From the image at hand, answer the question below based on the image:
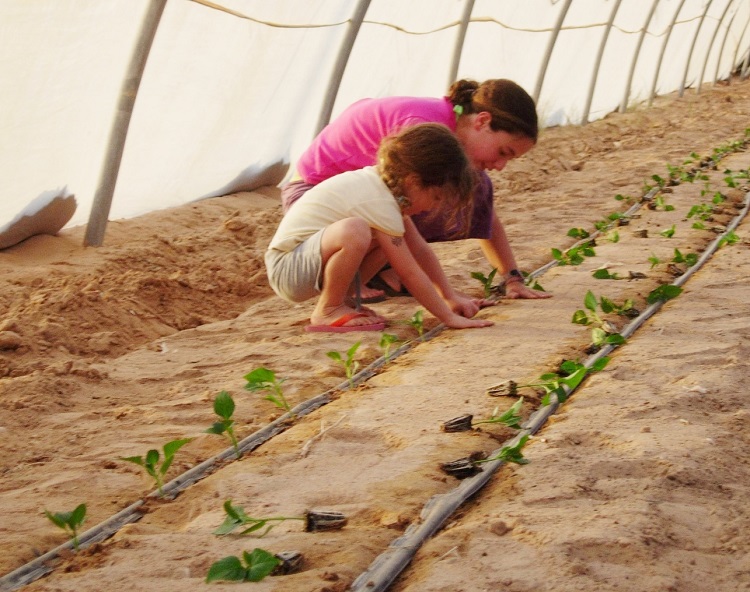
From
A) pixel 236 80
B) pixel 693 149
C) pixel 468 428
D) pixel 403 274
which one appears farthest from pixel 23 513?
pixel 693 149

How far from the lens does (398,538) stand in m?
1.99

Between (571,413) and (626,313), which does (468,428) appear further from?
(626,313)

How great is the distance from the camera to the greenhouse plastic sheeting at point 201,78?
482 centimetres

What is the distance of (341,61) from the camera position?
274 inches

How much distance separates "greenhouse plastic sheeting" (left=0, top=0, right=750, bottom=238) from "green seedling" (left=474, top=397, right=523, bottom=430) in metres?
3.12

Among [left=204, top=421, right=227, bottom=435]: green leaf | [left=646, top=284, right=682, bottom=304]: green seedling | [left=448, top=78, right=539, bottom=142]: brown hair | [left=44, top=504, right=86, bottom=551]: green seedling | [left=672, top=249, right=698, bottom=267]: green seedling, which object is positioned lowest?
[left=672, top=249, right=698, bottom=267]: green seedling

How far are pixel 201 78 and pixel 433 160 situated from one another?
3011 millimetres

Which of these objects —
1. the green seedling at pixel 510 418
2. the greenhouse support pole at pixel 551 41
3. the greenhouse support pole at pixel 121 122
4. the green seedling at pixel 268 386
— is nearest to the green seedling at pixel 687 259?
the green seedling at pixel 510 418

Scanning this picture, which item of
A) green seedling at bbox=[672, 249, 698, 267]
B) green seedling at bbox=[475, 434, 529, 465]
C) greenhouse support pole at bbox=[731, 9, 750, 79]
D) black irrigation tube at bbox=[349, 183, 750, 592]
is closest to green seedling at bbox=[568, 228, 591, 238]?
green seedling at bbox=[672, 249, 698, 267]

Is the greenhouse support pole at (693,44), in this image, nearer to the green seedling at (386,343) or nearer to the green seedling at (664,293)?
the green seedling at (664,293)

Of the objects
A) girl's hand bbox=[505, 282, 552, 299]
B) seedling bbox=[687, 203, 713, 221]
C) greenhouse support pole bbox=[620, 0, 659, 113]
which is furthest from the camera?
greenhouse support pole bbox=[620, 0, 659, 113]

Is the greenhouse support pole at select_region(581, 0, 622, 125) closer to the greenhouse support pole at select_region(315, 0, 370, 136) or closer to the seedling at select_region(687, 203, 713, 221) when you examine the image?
the greenhouse support pole at select_region(315, 0, 370, 136)

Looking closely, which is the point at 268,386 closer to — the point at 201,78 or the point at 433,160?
the point at 433,160

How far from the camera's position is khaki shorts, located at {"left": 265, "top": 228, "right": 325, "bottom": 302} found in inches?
143
